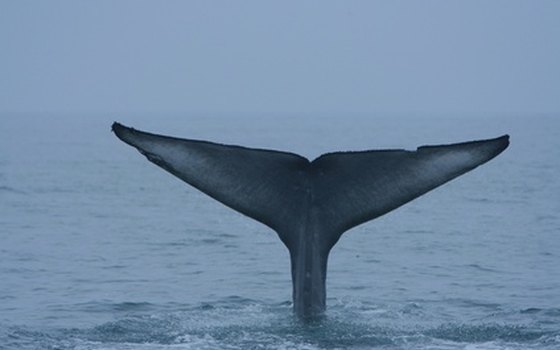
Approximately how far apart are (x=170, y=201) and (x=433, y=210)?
8520 mm

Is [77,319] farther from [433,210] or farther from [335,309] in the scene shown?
[433,210]

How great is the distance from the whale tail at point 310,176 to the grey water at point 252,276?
114cm

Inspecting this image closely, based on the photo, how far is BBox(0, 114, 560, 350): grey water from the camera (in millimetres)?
11156

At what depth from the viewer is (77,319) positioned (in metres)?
13.8

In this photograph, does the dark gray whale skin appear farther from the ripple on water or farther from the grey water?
the grey water

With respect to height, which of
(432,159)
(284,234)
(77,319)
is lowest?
(77,319)

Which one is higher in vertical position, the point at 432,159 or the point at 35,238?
the point at 432,159

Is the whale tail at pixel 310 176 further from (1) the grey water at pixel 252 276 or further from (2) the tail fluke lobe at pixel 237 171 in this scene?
(1) the grey water at pixel 252 276

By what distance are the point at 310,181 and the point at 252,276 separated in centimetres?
821

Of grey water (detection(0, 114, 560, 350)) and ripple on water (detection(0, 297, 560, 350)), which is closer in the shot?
ripple on water (detection(0, 297, 560, 350))

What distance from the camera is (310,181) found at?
399 inches

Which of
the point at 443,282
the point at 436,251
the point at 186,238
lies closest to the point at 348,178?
the point at 443,282

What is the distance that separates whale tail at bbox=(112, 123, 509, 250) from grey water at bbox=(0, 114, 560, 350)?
1141 millimetres

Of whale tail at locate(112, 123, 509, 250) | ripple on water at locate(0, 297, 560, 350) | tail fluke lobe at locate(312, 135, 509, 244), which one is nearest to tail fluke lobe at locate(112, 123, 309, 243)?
whale tail at locate(112, 123, 509, 250)
